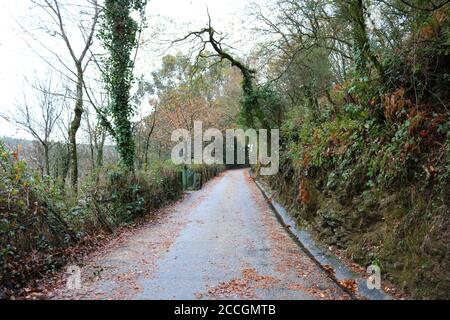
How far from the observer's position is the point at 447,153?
4.78 meters

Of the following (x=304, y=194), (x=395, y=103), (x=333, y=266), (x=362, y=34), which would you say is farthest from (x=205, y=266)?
(x=362, y=34)

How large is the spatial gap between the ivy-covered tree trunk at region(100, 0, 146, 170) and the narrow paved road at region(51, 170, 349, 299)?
330cm

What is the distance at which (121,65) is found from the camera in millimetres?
11625

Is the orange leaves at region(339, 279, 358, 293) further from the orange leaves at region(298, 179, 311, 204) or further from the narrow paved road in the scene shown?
the orange leaves at region(298, 179, 311, 204)

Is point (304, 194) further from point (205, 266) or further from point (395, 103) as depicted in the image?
point (205, 266)

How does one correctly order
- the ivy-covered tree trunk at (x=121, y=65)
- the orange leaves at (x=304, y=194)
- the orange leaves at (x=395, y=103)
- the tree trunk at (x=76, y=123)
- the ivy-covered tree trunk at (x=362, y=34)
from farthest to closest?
1. the tree trunk at (x=76, y=123)
2. the ivy-covered tree trunk at (x=121, y=65)
3. the orange leaves at (x=304, y=194)
4. the ivy-covered tree trunk at (x=362, y=34)
5. the orange leaves at (x=395, y=103)

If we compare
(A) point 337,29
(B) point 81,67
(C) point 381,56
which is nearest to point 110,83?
(B) point 81,67

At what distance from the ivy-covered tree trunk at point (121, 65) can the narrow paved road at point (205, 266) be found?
10.8 ft

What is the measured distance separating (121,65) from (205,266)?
8017mm

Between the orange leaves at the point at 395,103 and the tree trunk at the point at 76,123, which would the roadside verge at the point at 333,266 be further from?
the tree trunk at the point at 76,123

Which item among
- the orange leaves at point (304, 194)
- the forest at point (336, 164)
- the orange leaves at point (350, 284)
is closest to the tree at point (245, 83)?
the forest at point (336, 164)

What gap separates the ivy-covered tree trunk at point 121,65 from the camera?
38.0ft

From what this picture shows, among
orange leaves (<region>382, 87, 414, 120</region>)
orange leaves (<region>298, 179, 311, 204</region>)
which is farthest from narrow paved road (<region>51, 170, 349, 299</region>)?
orange leaves (<region>382, 87, 414, 120</region>)
